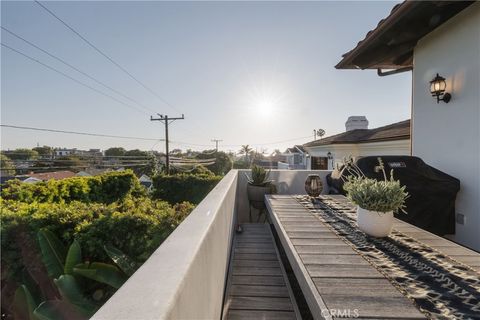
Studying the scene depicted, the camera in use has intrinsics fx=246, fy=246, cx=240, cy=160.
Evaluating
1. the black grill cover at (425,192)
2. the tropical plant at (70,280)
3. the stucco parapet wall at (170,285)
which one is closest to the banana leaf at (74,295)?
the tropical plant at (70,280)

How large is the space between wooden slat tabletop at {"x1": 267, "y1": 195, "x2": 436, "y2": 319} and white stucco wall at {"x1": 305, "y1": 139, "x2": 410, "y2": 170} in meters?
2.26

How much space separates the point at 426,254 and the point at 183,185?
12.6m

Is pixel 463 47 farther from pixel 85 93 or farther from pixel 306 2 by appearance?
pixel 85 93

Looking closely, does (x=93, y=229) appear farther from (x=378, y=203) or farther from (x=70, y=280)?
(x=378, y=203)

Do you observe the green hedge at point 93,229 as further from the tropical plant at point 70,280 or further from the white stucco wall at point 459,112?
the white stucco wall at point 459,112

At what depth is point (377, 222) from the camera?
221 cm

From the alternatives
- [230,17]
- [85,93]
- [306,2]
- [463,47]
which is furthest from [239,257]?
[85,93]

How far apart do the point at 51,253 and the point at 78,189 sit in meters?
7.33

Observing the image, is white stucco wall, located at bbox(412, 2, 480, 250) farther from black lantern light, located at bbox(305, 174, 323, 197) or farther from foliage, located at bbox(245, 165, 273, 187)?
foliage, located at bbox(245, 165, 273, 187)

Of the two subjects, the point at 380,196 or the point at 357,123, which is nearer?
the point at 380,196

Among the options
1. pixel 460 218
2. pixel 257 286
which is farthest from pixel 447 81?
pixel 257 286

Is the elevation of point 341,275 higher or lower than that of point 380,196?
lower

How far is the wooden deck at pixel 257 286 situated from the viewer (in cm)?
210

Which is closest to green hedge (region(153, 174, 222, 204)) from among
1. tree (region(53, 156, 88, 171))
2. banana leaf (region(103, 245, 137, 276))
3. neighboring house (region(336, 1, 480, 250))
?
tree (region(53, 156, 88, 171))
